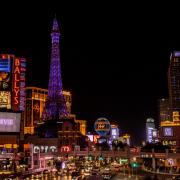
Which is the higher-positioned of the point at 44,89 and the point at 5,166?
the point at 44,89

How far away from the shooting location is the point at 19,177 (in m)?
48.3

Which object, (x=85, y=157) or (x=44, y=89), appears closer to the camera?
(x=85, y=157)

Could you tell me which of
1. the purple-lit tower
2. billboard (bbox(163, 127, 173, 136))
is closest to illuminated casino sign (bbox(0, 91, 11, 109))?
the purple-lit tower

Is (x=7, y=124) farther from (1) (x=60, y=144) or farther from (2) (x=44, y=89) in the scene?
(2) (x=44, y=89)

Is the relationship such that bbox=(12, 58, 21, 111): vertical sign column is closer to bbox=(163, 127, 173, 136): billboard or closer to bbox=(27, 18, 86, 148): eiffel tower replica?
bbox=(27, 18, 86, 148): eiffel tower replica

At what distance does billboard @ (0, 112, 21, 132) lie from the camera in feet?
210

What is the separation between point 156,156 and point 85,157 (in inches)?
813

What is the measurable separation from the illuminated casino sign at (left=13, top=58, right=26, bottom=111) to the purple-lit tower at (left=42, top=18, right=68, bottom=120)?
18.2 metres

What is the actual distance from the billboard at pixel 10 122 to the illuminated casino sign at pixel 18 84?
80.0 ft

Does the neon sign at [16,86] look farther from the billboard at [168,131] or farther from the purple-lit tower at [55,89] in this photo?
the billboard at [168,131]

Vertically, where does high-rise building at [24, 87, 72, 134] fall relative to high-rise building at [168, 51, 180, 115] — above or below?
below

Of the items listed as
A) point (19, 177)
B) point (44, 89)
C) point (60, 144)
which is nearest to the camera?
point (19, 177)

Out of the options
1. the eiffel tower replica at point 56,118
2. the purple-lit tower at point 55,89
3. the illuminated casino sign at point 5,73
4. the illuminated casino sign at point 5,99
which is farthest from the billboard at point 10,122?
the purple-lit tower at point 55,89

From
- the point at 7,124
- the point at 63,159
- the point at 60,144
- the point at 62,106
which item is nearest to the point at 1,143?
the point at 7,124
